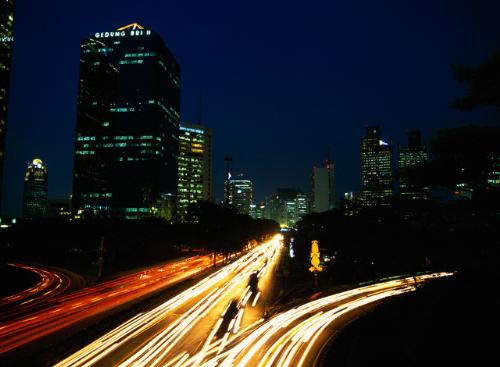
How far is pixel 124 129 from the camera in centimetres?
16238

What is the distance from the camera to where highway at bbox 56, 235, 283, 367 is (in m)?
14.5

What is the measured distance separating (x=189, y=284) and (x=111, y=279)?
11007mm

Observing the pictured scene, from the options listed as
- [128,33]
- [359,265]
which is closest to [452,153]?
[359,265]

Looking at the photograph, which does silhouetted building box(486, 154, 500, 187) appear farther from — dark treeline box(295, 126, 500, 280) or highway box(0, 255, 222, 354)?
highway box(0, 255, 222, 354)

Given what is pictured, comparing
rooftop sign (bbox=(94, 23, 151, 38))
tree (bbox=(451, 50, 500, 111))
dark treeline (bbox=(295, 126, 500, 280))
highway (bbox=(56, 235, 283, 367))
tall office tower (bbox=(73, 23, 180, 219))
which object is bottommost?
highway (bbox=(56, 235, 283, 367))

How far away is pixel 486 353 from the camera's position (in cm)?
991

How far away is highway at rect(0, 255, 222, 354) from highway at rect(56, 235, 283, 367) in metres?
3.90

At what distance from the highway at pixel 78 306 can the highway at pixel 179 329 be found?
390cm

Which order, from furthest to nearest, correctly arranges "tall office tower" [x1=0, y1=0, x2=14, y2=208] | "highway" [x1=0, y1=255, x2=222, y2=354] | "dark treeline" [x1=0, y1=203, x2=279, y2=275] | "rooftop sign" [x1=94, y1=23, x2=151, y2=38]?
"rooftop sign" [x1=94, y1=23, x2=151, y2=38] < "tall office tower" [x1=0, y1=0, x2=14, y2=208] < "dark treeline" [x1=0, y1=203, x2=279, y2=275] < "highway" [x1=0, y1=255, x2=222, y2=354]

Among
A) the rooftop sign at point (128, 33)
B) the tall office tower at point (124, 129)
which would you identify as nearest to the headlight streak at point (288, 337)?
the tall office tower at point (124, 129)

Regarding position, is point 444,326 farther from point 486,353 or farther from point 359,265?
point 359,265

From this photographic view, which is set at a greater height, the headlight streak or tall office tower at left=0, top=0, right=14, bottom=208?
tall office tower at left=0, top=0, right=14, bottom=208

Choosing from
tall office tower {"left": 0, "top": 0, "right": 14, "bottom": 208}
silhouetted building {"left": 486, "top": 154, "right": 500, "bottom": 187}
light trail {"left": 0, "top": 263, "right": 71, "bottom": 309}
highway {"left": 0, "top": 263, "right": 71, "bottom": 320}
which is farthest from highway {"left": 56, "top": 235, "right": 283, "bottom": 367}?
tall office tower {"left": 0, "top": 0, "right": 14, "bottom": 208}

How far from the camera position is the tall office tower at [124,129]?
15312 cm
